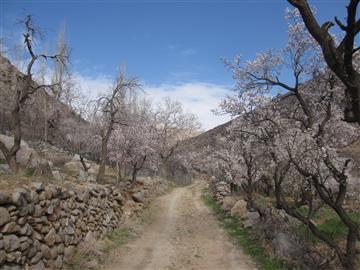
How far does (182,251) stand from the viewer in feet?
38.4

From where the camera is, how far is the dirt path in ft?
33.1

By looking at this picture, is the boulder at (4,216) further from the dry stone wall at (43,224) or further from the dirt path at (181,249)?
the dirt path at (181,249)

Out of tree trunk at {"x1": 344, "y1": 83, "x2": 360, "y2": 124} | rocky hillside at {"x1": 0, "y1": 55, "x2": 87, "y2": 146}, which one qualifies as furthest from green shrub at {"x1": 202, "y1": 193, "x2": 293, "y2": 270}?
rocky hillside at {"x1": 0, "y1": 55, "x2": 87, "y2": 146}

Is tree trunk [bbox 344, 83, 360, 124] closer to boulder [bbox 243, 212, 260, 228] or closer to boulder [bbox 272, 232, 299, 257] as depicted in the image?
boulder [bbox 272, 232, 299, 257]

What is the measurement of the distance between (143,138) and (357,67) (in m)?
18.8

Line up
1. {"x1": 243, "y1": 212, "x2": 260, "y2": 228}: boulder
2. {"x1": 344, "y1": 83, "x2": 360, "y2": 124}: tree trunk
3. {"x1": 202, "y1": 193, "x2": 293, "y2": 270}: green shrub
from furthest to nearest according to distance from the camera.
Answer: {"x1": 243, "y1": 212, "x2": 260, "y2": 228}: boulder → {"x1": 202, "y1": 193, "x2": 293, "y2": 270}: green shrub → {"x1": 344, "y1": 83, "x2": 360, "y2": 124}: tree trunk

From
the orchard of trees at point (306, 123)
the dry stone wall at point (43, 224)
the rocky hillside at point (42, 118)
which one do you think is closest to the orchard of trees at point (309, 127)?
the orchard of trees at point (306, 123)

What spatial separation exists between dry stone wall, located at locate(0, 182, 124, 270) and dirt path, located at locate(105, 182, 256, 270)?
1438 millimetres

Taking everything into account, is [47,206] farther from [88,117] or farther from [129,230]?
[88,117]

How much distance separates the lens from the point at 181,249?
472 inches

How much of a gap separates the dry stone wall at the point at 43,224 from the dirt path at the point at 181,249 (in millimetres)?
1438

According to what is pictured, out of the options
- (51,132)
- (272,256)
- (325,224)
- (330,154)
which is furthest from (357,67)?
(51,132)

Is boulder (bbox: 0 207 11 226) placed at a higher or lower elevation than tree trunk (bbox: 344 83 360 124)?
lower

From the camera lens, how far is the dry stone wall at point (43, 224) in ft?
22.4
